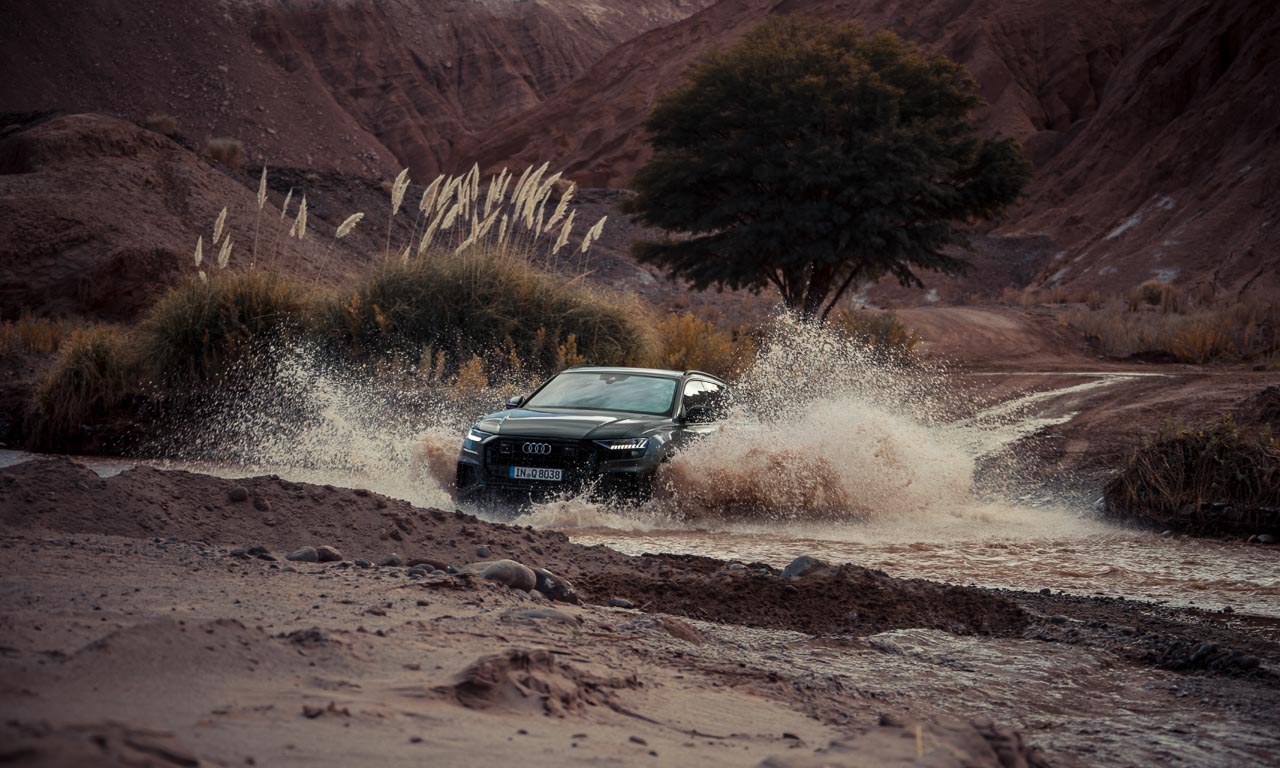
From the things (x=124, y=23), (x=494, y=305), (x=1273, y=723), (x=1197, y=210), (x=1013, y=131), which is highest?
(x=124, y=23)

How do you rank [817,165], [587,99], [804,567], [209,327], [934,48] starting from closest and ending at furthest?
[804,567], [209,327], [817,165], [934,48], [587,99]

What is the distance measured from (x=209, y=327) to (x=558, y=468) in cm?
832

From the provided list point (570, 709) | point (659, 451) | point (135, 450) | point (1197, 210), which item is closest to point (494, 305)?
point (135, 450)

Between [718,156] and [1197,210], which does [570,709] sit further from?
[1197,210]

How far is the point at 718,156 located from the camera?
32.0 metres

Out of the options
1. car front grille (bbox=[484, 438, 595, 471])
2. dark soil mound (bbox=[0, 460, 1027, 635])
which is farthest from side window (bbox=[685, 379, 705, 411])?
dark soil mound (bbox=[0, 460, 1027, 635])

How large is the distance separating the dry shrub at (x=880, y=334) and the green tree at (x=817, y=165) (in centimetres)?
112

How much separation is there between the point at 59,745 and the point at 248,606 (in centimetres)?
265

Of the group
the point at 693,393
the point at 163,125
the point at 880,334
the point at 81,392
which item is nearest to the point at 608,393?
the point at 693,393

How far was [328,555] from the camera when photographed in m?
7.15

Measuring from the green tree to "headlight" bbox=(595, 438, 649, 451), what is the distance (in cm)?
1961

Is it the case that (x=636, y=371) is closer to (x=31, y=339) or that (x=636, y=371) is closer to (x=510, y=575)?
(x=510, y=575)

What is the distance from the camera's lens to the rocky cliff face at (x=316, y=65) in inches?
3300

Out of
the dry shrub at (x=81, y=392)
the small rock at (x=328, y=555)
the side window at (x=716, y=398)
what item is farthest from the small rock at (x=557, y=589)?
the dry shrub at (x=81, y=392)
